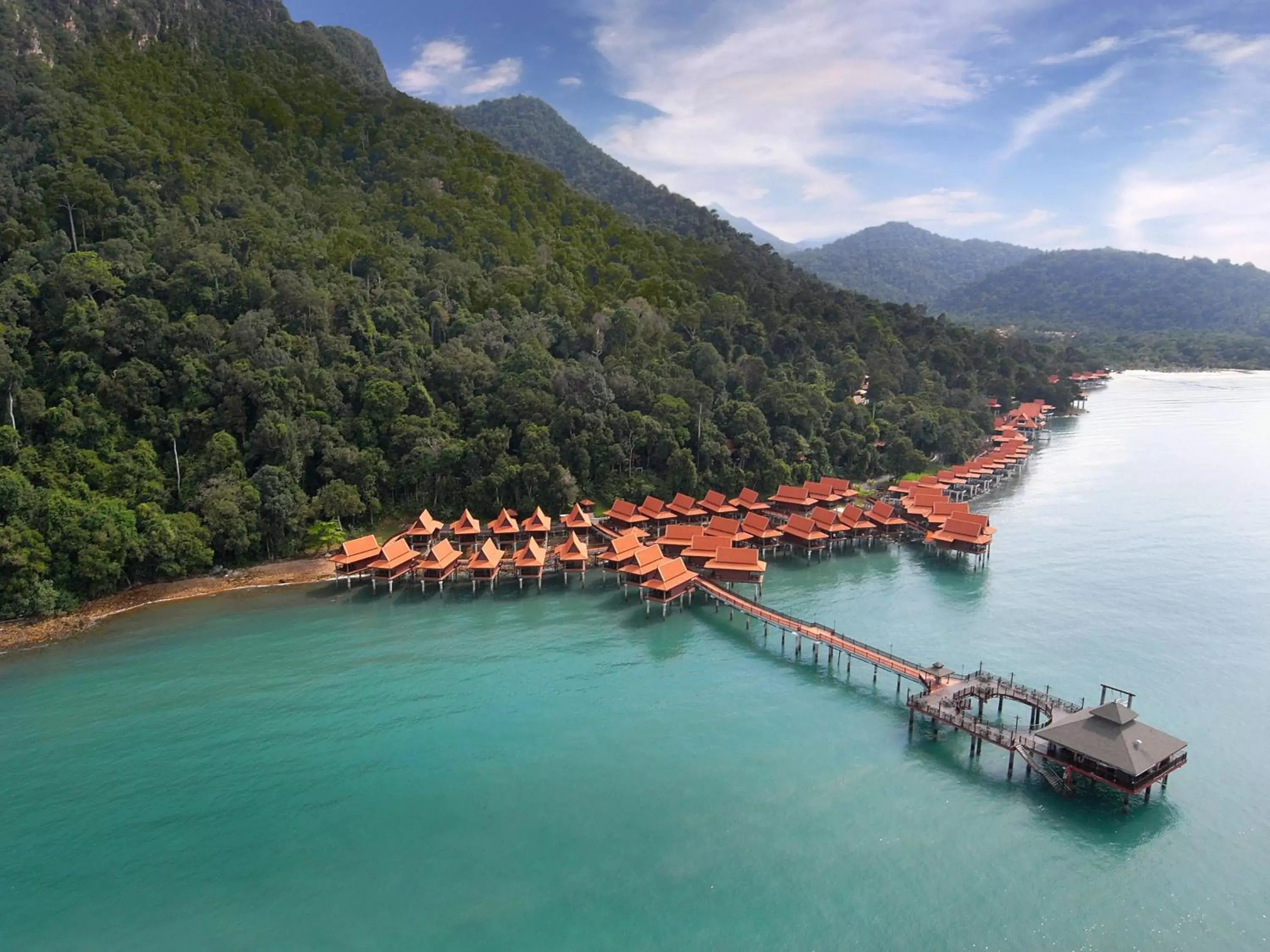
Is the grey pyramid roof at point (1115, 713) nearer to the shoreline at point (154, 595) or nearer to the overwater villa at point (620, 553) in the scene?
the overwater villa at point (620, 553)

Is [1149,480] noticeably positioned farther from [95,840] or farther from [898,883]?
[95,840]

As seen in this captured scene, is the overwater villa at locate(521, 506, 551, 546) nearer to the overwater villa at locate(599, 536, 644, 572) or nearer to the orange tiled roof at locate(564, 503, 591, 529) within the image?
the orange tiled roof at locate(564, 503, 591, 529)

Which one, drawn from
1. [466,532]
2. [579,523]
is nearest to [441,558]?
[466,532]

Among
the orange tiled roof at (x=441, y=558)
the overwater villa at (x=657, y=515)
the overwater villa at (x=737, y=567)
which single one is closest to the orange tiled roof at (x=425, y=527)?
the orange tiled roof at (x=441, y=558)

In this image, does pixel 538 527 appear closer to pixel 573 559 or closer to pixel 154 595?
pixel 573 559

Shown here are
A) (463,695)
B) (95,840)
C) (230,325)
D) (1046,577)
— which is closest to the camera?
(95,840)

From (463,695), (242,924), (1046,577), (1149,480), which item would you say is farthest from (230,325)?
(1149,480)

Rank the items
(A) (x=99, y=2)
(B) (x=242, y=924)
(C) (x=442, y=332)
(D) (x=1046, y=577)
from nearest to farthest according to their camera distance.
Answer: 1. (B) (x=242, y=924)
2. (D) (x=1046, y=577)
3. (C) (x=442, y=332)
4. (A) (x=99, y=2)
